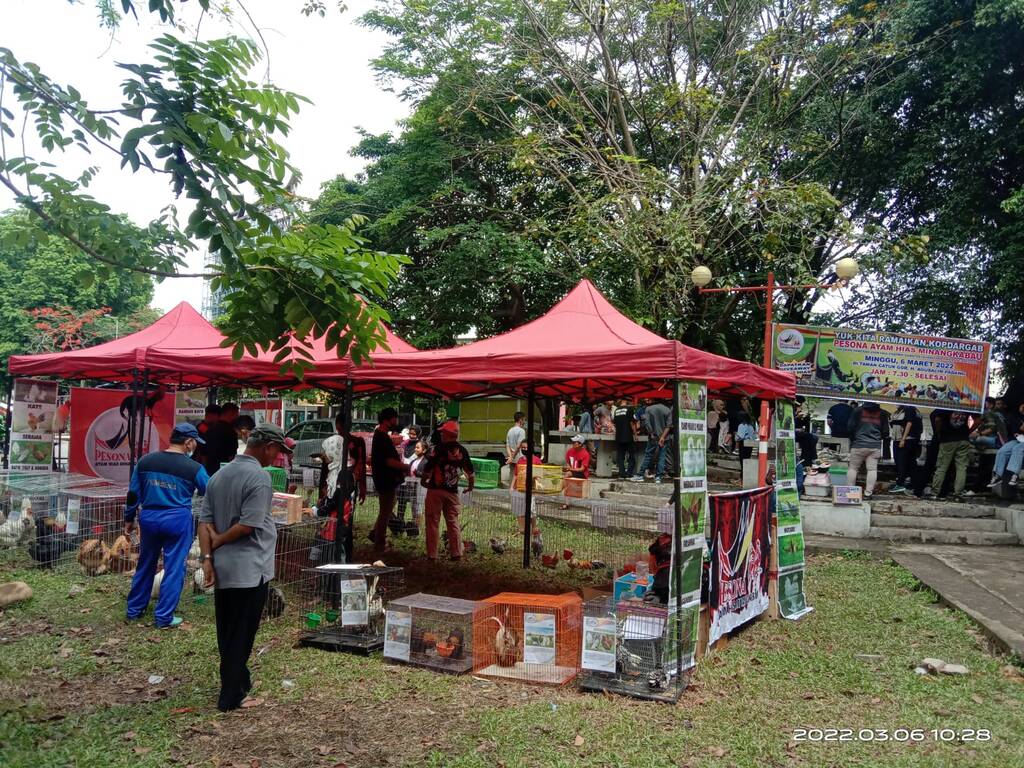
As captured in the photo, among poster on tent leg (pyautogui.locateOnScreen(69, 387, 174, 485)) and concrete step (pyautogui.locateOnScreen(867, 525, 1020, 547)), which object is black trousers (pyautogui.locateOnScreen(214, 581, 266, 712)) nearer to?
poster on tent leg (pyautogui.locateOnScreen(69, 387, 174, 485))

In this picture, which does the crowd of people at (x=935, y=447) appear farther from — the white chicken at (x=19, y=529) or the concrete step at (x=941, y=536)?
the white chicken at (x=19, y=529)

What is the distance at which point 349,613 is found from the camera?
261 inches

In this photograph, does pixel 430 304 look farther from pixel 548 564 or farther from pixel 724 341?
pixel 548 564

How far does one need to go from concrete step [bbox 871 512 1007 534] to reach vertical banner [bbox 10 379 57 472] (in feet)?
41.4

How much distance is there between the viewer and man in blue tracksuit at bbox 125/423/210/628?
6742 mm

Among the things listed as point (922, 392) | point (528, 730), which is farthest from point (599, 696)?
point (922, 392)

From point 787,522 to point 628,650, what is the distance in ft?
9.96

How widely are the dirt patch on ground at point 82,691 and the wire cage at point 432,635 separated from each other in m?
1.59

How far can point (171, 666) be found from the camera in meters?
5.98

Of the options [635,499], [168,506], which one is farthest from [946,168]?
[168,506]

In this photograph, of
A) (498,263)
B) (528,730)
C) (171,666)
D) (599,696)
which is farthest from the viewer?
(498,263)

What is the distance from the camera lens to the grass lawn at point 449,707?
4594 mm

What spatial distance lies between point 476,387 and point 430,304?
35.6 feet

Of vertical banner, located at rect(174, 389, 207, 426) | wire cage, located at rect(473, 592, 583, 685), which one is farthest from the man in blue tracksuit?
vertical banner, located at rect(174, 389, 207, 426)
